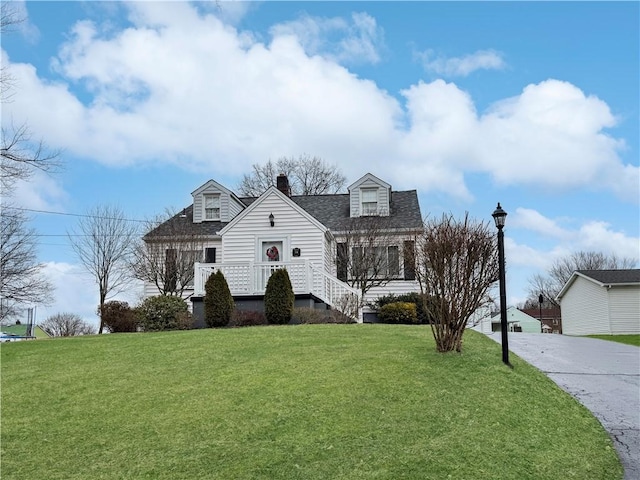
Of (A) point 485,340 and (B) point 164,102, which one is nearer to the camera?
(A) point 485,340

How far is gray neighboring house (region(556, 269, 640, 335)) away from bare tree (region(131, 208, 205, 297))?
19425mm

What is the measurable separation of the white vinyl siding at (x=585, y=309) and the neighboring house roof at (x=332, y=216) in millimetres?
11003

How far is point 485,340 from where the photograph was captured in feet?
39.0

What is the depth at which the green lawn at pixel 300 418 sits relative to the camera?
17.5 ft

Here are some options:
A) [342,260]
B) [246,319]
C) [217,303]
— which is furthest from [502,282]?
[342,260]

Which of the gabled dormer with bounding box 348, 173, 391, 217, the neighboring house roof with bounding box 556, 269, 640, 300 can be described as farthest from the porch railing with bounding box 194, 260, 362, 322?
the neighboring house roof with bounding box 556, 269, 640, 300

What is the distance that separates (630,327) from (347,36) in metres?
22.0

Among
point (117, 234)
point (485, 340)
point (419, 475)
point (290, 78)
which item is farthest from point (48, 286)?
point (419, 475)

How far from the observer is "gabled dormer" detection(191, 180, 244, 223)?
989 inches

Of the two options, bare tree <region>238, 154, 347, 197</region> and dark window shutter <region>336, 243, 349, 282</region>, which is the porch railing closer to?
dark window shutter <region>336, 243, 349, 282</region>

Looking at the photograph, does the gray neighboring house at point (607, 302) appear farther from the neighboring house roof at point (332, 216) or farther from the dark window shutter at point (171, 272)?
the dark window shutter at point (171, 272)

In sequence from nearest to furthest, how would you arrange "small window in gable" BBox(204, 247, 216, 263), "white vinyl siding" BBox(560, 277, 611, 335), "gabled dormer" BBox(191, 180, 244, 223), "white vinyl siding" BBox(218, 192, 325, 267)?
"white vinyl siding" BBox(218, 192, 325, 267) < "small window in gable" BBox(204, 247, 216, 263) < "gabled dormer" BBox(191, 180, 244, 223) < "white vinyl siding" BBox(560, 277, 611, 335)

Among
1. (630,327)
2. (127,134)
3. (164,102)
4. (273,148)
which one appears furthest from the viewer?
(273,148)

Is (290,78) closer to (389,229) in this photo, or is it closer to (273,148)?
(389,229)
